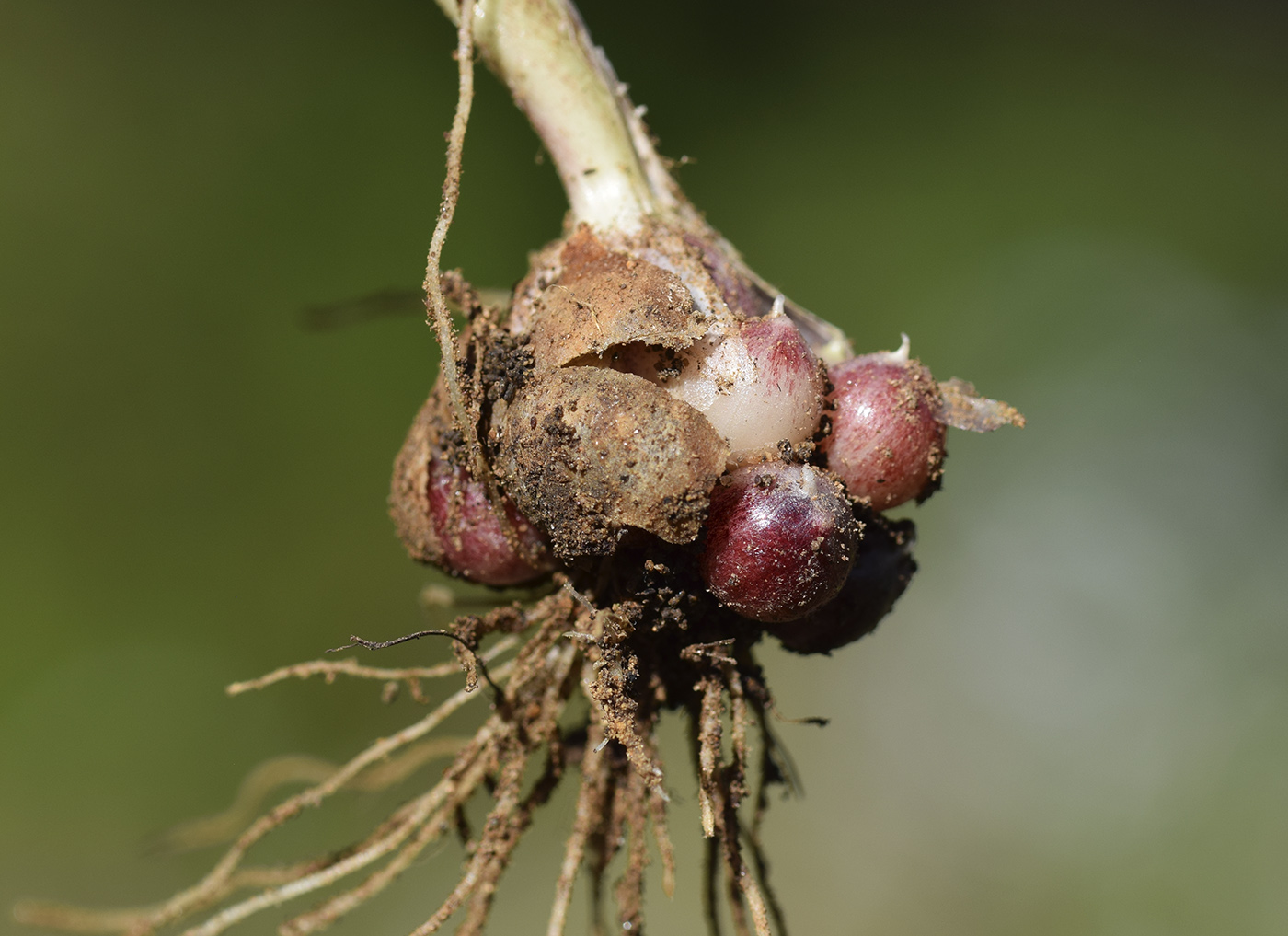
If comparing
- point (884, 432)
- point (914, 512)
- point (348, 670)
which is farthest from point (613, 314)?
point (914, 512)

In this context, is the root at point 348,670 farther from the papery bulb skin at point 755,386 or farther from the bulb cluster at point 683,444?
the papery bulb skin at point 755,386

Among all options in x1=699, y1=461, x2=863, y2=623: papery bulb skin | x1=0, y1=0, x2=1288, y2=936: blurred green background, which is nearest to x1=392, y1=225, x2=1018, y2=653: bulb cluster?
x1=699, y1=461, x2=863, y2=623: papery bulb skin

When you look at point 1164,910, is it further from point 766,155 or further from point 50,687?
point 50,687

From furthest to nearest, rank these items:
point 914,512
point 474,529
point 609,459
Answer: point 914,512 < point 474,529 < point 609,459

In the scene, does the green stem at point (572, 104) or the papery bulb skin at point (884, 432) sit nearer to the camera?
the papery bulb skin at point (884, 432)

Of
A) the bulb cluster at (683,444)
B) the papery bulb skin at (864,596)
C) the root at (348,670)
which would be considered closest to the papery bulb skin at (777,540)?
the bulb cluster at (683,444)

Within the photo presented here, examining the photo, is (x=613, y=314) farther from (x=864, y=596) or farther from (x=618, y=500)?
(x=864, y=596)

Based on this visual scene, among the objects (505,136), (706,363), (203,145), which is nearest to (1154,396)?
(505,136)
